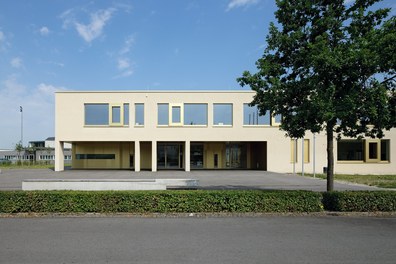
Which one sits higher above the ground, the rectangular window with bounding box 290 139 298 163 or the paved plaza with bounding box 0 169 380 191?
the rectangular window with bounding box 290 139 298 163

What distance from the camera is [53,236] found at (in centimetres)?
691

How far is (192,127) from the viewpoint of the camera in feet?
99.1

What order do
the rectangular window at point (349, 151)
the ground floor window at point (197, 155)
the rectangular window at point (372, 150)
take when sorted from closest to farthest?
the rectangular window at point (372, 150), the rectangular window at point (349, 151), the ground floor window at point (197, 155)

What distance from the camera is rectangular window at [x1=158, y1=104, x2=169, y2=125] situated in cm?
3042

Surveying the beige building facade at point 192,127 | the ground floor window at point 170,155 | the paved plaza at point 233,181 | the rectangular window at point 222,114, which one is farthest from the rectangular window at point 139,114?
the paved plaza at point 233,181

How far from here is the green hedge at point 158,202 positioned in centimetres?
939

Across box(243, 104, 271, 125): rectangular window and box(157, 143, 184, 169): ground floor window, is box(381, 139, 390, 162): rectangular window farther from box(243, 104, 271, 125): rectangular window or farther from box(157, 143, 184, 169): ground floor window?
box(157, 143, 184, 169): ground floor window

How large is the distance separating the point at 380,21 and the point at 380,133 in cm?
334

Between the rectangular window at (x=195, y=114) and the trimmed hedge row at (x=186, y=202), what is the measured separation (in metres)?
21.1

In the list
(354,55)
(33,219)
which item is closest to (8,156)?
(33,219)

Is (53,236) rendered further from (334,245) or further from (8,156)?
(8,156)

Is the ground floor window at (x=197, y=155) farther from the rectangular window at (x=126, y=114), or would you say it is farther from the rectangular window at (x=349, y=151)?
the rectangular window at (x=349, y=151)

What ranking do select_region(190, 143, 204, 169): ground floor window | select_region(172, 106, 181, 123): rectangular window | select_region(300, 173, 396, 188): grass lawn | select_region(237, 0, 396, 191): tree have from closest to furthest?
select_region(237, 0, 396, 191): tree
select_region(300, 173, 396, 188): grass lawn
select_region(172, 106, 181, 123): rectangular window
select_region(190, 143, 204, 169): ground floor window

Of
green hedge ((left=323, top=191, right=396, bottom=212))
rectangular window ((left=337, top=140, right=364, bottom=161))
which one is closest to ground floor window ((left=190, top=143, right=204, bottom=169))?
rectangular window ((left=337, top=140, right=364, bottom=161))
